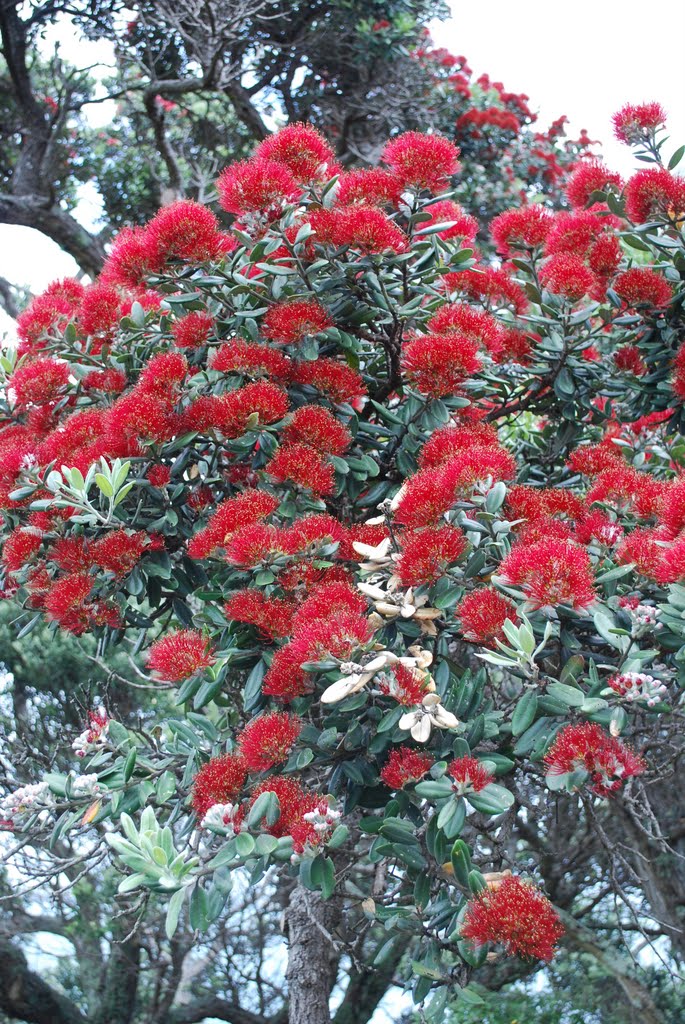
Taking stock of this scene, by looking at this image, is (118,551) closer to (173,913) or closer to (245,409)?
(245,409)

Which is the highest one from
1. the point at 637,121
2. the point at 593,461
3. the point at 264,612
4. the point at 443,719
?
the point at 637,121

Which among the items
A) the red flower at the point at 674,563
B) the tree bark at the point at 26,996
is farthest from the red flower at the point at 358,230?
the tree bark at the point at 26,996

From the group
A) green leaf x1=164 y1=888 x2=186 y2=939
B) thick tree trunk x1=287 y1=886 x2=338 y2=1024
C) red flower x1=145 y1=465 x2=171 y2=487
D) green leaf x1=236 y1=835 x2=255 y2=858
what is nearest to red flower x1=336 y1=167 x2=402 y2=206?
red flower x1=145 y1=465 x2=171 y2=487

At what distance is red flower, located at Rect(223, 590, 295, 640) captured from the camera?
1874mm

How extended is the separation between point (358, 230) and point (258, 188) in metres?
0.29

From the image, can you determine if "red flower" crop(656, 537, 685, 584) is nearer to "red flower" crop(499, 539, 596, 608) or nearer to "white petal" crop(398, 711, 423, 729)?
"red flower" crop(499, 539, 596, 608)

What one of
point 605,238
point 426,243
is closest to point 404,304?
point 426,243

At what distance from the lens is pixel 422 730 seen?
5.09 ft

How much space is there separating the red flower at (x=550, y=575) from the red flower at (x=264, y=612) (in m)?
0.45

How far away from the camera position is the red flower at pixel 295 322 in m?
2.29

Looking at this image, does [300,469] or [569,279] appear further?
[569,279]

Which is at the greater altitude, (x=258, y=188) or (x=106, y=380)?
(x=258, y=188)

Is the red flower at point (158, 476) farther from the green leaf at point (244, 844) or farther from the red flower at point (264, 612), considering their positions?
the green leaf at point (244, 844)

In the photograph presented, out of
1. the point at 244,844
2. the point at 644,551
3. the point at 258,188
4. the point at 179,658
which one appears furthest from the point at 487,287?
the point at 244,844
